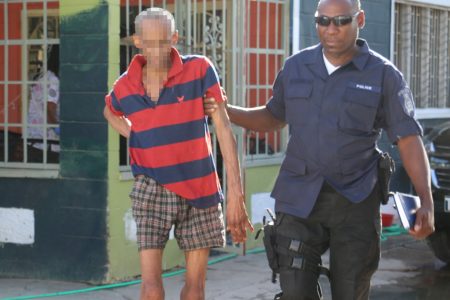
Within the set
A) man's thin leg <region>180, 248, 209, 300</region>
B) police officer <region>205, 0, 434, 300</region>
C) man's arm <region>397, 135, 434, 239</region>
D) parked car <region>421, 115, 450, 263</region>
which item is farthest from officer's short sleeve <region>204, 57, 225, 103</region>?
parked car <region>421, 115, 450, 263</region>

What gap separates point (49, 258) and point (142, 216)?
9.35 ft

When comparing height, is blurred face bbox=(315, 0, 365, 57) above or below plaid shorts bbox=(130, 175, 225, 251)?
above

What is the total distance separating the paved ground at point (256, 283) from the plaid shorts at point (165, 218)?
215 cm

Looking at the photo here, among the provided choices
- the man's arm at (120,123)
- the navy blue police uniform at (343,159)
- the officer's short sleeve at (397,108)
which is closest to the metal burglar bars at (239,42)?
the man's arm at (120,123)

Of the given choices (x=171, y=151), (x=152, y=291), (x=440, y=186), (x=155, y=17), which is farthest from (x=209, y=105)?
(x=440, y=186)

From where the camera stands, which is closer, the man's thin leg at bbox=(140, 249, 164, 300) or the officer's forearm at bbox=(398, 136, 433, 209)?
the officer's forearm at bbox=(398, 136, 433, 209)

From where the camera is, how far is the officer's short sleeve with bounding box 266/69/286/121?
4.55m

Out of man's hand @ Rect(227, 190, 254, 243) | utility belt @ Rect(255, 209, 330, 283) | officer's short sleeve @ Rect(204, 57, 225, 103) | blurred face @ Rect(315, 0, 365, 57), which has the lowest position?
utility belt @ Rect(255, 209, 330, 283)

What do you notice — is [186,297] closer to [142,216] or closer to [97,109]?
[142,216]

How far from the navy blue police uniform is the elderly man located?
383mm

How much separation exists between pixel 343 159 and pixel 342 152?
4 centimetres

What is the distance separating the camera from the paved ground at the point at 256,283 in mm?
6766

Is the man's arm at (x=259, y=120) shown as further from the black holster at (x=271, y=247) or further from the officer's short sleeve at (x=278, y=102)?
the black holster at (x=271, y=247)

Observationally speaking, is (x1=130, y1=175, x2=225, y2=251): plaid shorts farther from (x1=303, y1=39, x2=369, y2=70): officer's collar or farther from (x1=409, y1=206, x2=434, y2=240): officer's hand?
(x1=409, y1=206, x2=434, y2=240): officer's hand
